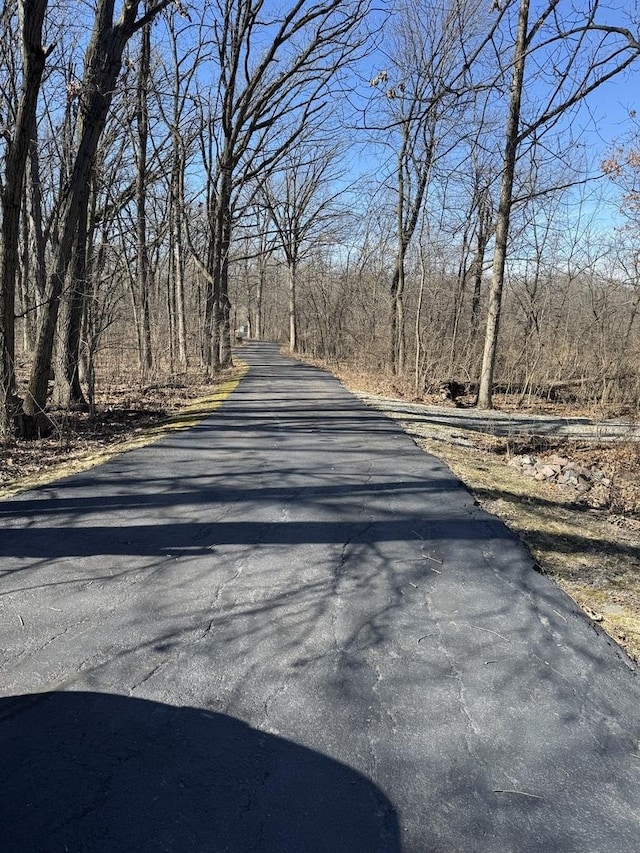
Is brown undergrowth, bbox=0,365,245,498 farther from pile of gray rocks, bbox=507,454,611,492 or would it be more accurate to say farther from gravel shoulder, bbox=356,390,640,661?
pile of gray rocks, bbox=507,454,611,492

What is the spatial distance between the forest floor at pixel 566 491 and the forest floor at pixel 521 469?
0.01 meters

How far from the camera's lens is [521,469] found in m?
8.28

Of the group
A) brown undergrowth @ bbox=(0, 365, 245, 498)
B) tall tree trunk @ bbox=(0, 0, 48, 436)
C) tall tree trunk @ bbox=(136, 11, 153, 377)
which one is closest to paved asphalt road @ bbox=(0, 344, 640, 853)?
brown undergrowth @ bbox=(0, 365, 245, 498)

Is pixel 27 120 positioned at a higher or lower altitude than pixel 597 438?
higher

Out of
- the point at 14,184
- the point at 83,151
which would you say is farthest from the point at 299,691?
the point at 83,151

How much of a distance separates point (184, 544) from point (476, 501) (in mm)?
3126

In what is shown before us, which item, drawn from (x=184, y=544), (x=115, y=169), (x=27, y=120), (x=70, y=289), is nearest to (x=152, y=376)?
(x=115, y=169)

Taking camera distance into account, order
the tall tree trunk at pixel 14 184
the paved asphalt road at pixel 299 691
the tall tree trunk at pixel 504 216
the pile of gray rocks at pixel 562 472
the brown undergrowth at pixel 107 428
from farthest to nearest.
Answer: the tall tree trunk at pixel 504 216 → the tall tree trunk at pixel 14 184 → the pile of gray rocks at pixel 562 472 → the brown undergrowth at pixel 107 428 → the paved asphalt road at pixel 299 691

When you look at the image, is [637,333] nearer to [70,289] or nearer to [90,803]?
[70,289]

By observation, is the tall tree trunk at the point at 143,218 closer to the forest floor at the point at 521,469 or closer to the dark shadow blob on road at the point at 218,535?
the forest floor at the point at 521,469

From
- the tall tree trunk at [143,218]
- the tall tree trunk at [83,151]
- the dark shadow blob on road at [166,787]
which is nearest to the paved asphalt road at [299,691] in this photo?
the dark shadow blob on road at [166,787]

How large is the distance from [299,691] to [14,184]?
8872mm

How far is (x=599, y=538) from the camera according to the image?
17.8ft

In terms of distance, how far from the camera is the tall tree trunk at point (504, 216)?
13673 mm
